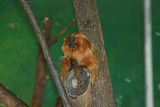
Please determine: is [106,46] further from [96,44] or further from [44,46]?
[44,46]

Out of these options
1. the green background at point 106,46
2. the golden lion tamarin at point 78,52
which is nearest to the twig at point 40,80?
the green background at point 106,46

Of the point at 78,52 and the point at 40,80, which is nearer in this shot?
the point at 78,52

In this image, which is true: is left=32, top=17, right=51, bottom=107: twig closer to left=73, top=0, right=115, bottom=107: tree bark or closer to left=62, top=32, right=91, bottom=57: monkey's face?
left=73, top=0, right=115, bottom=107: tree bark

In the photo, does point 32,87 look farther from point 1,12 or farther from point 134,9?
point 134,9

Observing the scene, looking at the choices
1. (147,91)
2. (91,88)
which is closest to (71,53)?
(91,88)

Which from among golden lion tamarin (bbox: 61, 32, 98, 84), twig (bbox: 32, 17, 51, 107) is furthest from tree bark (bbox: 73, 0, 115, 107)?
twig (bbox: 32, 17, 51, 107)

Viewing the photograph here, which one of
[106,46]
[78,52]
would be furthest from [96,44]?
[106,46]

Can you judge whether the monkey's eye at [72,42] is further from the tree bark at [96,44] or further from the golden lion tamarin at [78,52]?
the tree bark at [96,44]
